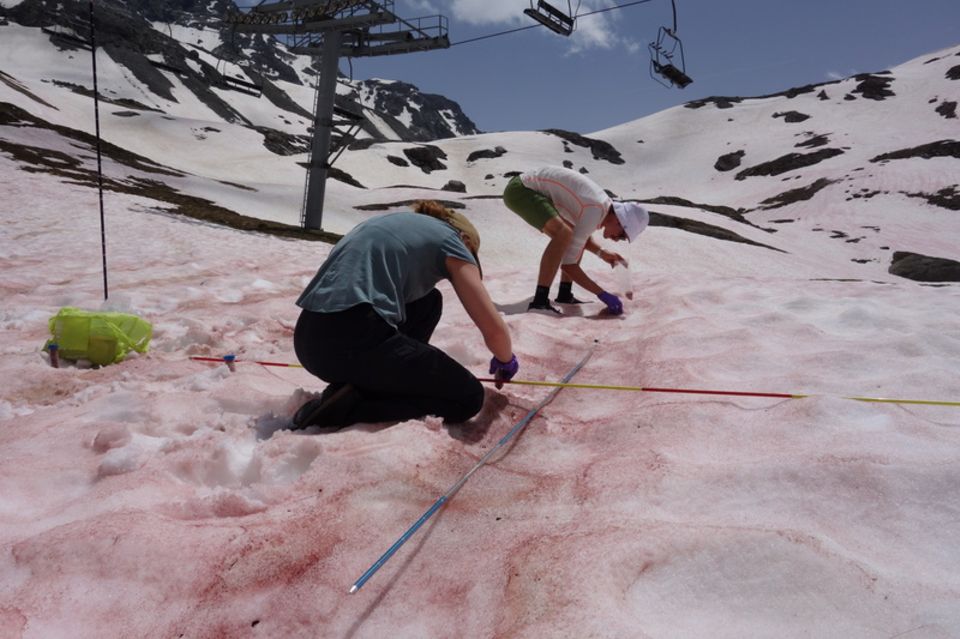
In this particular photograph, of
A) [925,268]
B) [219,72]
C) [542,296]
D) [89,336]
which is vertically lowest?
[89,336]

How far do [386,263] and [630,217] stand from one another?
350 cm

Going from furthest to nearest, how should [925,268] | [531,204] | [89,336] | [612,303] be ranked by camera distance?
[925,268] < [531,204] < [612,303] < [89,336]

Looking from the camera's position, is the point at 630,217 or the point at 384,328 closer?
the point at 384,328

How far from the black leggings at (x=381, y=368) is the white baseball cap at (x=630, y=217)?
328 cm

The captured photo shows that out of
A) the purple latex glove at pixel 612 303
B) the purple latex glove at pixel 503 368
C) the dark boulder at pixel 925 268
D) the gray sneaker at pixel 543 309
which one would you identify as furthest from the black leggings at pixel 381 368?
the dark boulder at pixel 925 268

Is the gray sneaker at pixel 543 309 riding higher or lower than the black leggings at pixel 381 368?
lower

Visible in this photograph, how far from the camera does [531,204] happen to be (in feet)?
19.6

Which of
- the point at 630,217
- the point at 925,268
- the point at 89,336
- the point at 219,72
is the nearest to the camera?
the point at 89,336

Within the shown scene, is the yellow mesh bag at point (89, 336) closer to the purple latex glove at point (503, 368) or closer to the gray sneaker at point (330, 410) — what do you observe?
the gray sneaker at point (330, 410)

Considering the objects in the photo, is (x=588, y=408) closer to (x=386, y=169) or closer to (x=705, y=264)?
(x=705, y=264)

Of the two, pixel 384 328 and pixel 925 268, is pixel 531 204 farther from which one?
pixel 925 268

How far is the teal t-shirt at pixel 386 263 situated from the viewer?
8.93 ft

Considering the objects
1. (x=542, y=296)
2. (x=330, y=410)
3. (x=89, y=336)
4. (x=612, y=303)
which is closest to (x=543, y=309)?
(x=542, y=296)

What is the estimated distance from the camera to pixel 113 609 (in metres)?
1.57
